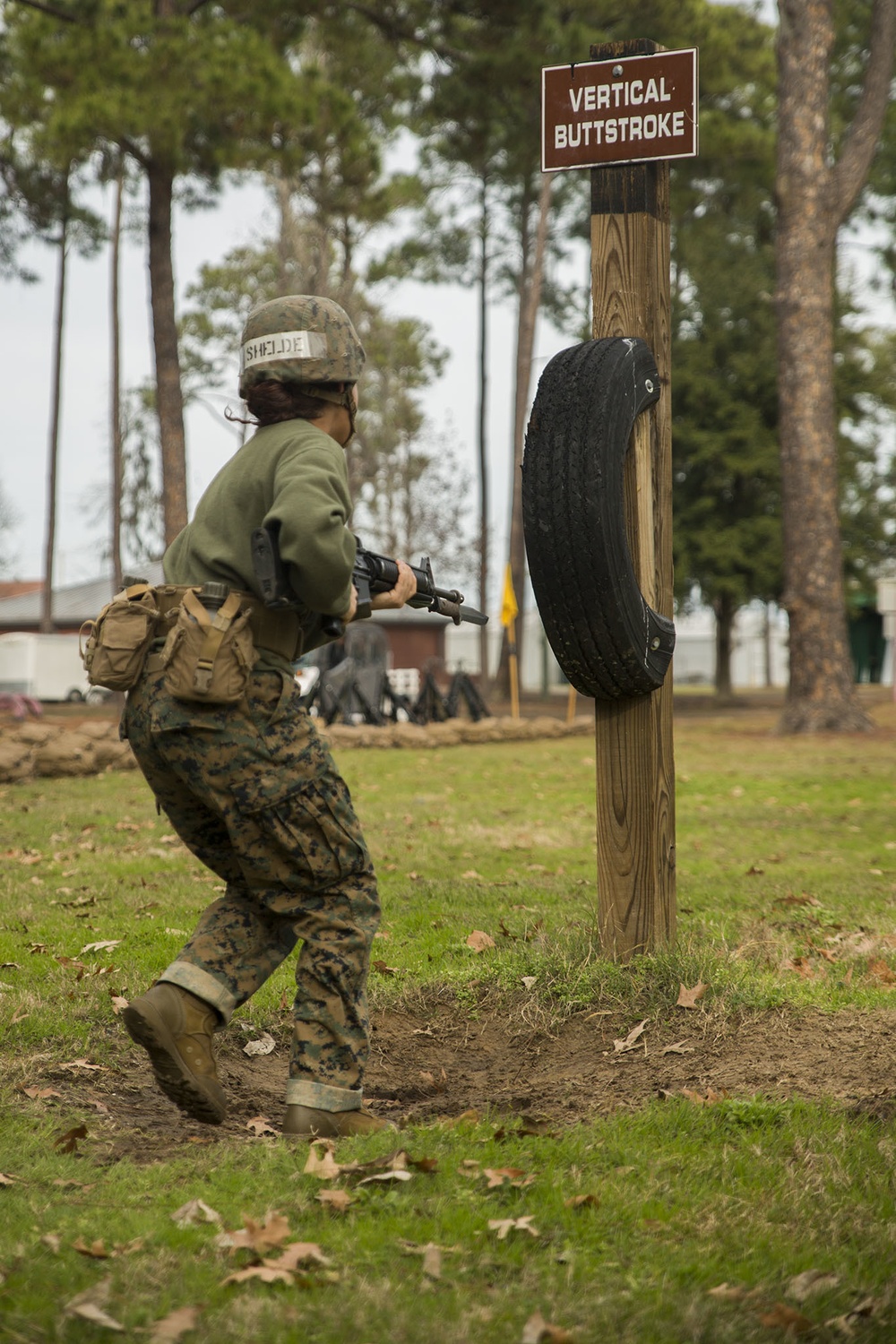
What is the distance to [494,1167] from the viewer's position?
10.4 ft

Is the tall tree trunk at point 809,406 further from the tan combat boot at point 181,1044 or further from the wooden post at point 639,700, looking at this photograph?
the tan combat boot at point 181,1044

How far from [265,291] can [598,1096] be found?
36.8 metres

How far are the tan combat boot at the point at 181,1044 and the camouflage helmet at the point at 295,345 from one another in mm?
1613

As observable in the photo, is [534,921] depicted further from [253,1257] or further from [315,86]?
[315,86]

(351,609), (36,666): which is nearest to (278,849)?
(351,609)

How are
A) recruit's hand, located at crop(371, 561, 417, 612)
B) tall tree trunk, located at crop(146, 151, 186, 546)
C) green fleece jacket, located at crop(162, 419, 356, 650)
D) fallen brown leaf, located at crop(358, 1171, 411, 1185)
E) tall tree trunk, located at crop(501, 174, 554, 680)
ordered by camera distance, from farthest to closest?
tall tree trunk, located at crop(501, 174, 554, 680) < tall tree trunk, located at crop(146, 151, 186, 546) < recruit's hand, located at crop(371, 561, 417, 612) < green fleece jacket, located at crop(162, 419, 356, 650) < fallen brown leaf, located at crop(358, 1171, 411, 1185)

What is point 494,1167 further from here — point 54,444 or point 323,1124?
point 54,444

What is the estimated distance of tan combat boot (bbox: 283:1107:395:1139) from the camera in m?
3.39

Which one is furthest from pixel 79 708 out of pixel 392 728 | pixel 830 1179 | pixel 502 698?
pixel 830 1179

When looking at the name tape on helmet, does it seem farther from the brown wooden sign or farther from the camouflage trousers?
the brown wooden sign

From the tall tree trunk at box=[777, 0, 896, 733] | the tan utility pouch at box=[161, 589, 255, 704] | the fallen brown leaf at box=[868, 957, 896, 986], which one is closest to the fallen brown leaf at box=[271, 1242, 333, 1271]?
the tan utility pouch at box=[161, 589, 255, 704]

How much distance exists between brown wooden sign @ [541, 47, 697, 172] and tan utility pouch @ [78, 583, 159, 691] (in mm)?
2342

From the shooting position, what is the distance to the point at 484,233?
33.7 meters

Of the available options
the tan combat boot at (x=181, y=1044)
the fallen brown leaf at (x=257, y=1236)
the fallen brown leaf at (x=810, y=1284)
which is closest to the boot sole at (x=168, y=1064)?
the tan combat boot at (x=181, y=1044)
